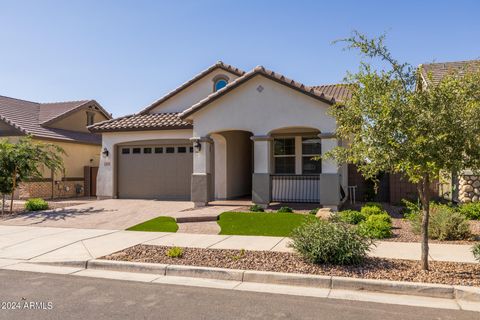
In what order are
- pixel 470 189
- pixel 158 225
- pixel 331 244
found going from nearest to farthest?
pixel 331 244, pixel 158 225, pixel 470 189

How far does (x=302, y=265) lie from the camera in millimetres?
7324

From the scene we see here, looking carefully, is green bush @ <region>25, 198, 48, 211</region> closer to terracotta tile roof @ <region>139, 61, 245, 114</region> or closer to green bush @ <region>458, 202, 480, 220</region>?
terracotta tile roof @ <region>139, 61, 245, 114</region>

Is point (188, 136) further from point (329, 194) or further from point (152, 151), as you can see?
point (329, 194)

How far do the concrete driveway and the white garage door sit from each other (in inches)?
47.6

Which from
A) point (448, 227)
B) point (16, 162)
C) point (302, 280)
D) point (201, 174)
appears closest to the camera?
point (302, 280)

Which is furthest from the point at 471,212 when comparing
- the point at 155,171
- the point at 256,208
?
the point at 155,171

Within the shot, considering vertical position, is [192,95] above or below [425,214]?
above

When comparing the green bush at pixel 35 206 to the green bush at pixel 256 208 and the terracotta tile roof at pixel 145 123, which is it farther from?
the green bush at pixel 256 208

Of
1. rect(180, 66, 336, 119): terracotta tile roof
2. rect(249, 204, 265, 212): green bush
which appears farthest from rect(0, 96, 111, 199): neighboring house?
rect(249, 204, 265, 212): green bush

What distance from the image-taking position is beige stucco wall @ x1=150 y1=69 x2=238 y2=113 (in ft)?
66.7

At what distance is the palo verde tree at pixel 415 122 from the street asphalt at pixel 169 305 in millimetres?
2057

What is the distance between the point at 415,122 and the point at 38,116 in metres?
24.5

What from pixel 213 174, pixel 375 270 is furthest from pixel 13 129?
pixel 375 270

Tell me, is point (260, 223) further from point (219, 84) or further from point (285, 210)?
point (219, 84)
